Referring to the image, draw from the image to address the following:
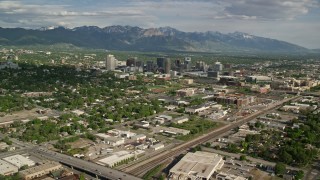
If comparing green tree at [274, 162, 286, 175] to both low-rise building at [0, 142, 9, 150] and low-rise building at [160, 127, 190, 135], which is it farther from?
low-rise building at [0, 142, 9, 150]

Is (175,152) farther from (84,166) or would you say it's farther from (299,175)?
(299,175)

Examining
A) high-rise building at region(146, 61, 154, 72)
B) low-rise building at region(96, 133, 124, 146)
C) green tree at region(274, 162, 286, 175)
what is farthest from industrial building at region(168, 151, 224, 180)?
high-rise building at region(146, 61, 154, 72)

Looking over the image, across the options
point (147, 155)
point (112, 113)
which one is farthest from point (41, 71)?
point (147, 155)

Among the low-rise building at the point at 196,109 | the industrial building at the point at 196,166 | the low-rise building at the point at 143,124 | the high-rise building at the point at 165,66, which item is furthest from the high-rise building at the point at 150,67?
the industrial building at the point at 196,166

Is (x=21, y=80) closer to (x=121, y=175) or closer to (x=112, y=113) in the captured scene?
(x=112, y=113)

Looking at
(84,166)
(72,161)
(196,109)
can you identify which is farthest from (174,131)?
(84,166)
